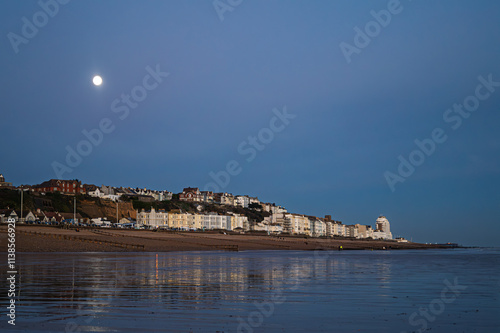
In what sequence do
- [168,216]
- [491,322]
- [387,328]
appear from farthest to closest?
[168,216] < [491,322] < [387,328]

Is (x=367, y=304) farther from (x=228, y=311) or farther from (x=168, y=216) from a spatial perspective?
(x=168, y=216)

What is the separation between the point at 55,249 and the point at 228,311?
53.9m

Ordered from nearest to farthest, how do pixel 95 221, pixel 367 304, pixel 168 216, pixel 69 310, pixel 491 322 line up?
pixel 491 322 < pixel 69 310 < pixel 367 304 < pixel 95 221 < pixel 168 216

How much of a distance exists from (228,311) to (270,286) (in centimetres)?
794

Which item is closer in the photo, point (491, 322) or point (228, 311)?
point (491, 322)

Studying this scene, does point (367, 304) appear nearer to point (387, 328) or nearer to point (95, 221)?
point (387, 328)

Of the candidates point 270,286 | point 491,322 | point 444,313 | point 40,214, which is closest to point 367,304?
point 444,313

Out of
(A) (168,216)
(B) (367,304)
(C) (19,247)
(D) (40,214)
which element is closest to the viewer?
(B) (367,304)

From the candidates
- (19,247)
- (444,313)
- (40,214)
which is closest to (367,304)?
(444,313)

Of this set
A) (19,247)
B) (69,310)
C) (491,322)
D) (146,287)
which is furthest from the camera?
(19,247)

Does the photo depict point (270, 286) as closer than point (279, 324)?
No

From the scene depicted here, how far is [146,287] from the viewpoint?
21312mm

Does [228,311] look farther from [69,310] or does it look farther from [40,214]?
[40,214]

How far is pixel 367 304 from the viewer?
16891mm
